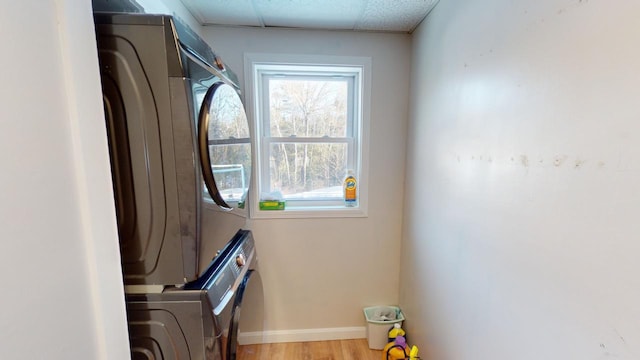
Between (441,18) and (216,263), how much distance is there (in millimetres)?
1610

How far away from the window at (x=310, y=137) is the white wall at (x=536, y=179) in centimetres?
67

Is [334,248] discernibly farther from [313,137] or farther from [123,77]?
[123,77]

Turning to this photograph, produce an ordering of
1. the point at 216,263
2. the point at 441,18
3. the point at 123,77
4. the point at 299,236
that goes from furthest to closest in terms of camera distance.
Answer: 1. the point at 299,236
2. the point at 441,18
3. the point at 216,263
4. the point at 123,77

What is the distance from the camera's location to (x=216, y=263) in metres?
1.18

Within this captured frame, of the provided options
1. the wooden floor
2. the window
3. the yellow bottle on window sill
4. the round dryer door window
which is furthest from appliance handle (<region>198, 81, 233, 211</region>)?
the wooden floor

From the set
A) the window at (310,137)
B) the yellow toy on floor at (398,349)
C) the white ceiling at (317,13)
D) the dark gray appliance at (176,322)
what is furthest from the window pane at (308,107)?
the yellow toy on floor at (398,349)

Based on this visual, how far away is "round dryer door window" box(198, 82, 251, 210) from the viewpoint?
943 mm

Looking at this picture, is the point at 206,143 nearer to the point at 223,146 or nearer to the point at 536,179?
the point at 223,146

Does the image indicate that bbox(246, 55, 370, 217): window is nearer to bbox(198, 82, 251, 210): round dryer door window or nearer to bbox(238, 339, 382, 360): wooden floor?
bbox(198, 82, 251, 210): round dryer door window

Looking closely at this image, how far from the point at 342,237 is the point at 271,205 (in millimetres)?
556

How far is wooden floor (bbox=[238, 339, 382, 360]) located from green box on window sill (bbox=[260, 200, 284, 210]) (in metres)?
1.01

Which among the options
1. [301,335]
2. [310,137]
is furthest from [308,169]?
[301,335]

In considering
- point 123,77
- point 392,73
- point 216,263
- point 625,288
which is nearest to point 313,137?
Answer: point 392,73

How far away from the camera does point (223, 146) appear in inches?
42.9
